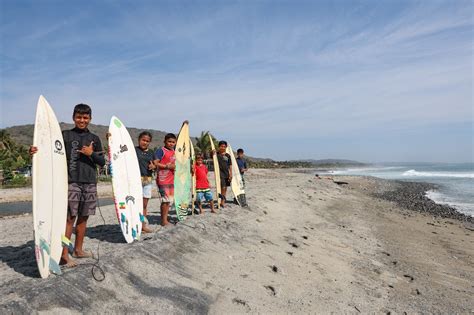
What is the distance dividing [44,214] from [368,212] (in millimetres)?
12257

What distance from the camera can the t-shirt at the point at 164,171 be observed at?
6.15m

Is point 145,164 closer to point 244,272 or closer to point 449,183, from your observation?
point 244,272

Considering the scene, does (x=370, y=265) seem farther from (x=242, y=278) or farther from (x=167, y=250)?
(x=167, y=250)

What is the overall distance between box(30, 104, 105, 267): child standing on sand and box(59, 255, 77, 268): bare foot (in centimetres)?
1

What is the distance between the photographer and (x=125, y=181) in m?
5.27

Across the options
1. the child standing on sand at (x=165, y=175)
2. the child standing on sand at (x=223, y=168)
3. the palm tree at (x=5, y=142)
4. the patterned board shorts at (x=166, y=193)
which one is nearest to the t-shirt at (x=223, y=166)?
the child standing on sand at (x=223, y=168)

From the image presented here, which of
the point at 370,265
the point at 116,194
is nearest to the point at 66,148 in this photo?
the point at 116,194

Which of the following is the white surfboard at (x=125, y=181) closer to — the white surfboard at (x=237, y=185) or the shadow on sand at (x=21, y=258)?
the shadow on sand at (x=21, y=258)

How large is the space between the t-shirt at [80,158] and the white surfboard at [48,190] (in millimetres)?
97

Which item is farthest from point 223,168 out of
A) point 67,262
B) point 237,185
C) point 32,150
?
point 32,150

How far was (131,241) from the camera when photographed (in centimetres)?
505

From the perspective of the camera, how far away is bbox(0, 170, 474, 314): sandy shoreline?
139 inches

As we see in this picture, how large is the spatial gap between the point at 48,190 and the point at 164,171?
2512 mm

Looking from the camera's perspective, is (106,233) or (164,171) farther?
(164,171)
